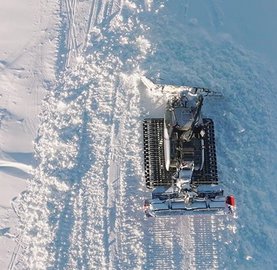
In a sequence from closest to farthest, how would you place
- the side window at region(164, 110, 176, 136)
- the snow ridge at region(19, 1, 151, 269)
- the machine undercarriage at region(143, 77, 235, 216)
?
1. the machine undercarriage at region(143, 77, 235, 216)
2. the side window at region(164, 110, 176, 136)
3. the snow ridge at region(19, 1, 151, 269)

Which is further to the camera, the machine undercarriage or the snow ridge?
the snow ridge

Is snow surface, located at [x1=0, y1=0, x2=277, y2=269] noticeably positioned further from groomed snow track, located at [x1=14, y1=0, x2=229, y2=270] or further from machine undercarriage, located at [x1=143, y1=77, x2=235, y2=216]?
machine undercarriage, located at [x1=143, y1=77, x2=235, y2=216]

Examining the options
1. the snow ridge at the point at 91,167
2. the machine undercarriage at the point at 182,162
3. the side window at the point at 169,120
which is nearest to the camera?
the machine undercarriage at the point at 182,162

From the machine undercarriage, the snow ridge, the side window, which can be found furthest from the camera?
the snow ridge

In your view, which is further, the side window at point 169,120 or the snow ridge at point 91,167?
the snow ridge at point 91,167

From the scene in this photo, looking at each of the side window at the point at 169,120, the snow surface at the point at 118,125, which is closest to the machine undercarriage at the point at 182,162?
the side window at the point at 169,120

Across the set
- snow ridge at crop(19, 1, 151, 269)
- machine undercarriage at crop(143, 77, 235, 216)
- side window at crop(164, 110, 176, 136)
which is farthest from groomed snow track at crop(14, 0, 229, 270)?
side window at crop(164, 110, 176, 136)

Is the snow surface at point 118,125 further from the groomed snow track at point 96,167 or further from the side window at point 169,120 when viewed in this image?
the side window at point 169,120
